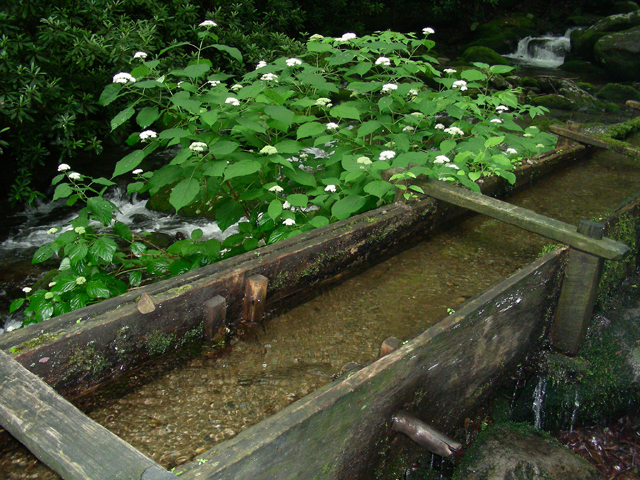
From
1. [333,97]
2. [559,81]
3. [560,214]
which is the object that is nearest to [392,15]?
[559,81]

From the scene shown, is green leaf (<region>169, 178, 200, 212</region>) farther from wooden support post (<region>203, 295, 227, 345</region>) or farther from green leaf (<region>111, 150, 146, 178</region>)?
wooden support post (<region>203, 295, 227, 345</region>)

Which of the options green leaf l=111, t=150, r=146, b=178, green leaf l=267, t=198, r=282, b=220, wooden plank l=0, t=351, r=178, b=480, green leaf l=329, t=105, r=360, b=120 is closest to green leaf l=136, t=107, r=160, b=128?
green leaf l=111, t=150, r=146, b=178

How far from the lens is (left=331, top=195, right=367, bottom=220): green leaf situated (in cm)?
305

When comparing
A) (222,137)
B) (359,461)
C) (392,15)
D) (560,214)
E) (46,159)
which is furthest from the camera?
(392,15)

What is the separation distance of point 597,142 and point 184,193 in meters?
3.56

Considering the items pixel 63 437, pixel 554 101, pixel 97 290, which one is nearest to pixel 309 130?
pixel 97 290

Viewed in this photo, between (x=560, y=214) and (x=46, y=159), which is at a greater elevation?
(x=560, y=214)

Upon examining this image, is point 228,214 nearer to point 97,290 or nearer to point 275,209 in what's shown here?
point 275,209

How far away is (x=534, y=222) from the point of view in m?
2.74

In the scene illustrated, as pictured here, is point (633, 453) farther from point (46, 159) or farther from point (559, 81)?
point (559, 81)

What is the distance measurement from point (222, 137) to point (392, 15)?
14.0m

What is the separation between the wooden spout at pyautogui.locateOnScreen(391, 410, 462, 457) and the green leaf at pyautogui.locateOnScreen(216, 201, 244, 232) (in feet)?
5.47

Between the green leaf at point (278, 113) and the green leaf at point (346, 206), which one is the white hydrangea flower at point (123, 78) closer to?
the green leaf at point (278, 113)

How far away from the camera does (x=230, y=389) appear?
89.4 inches
